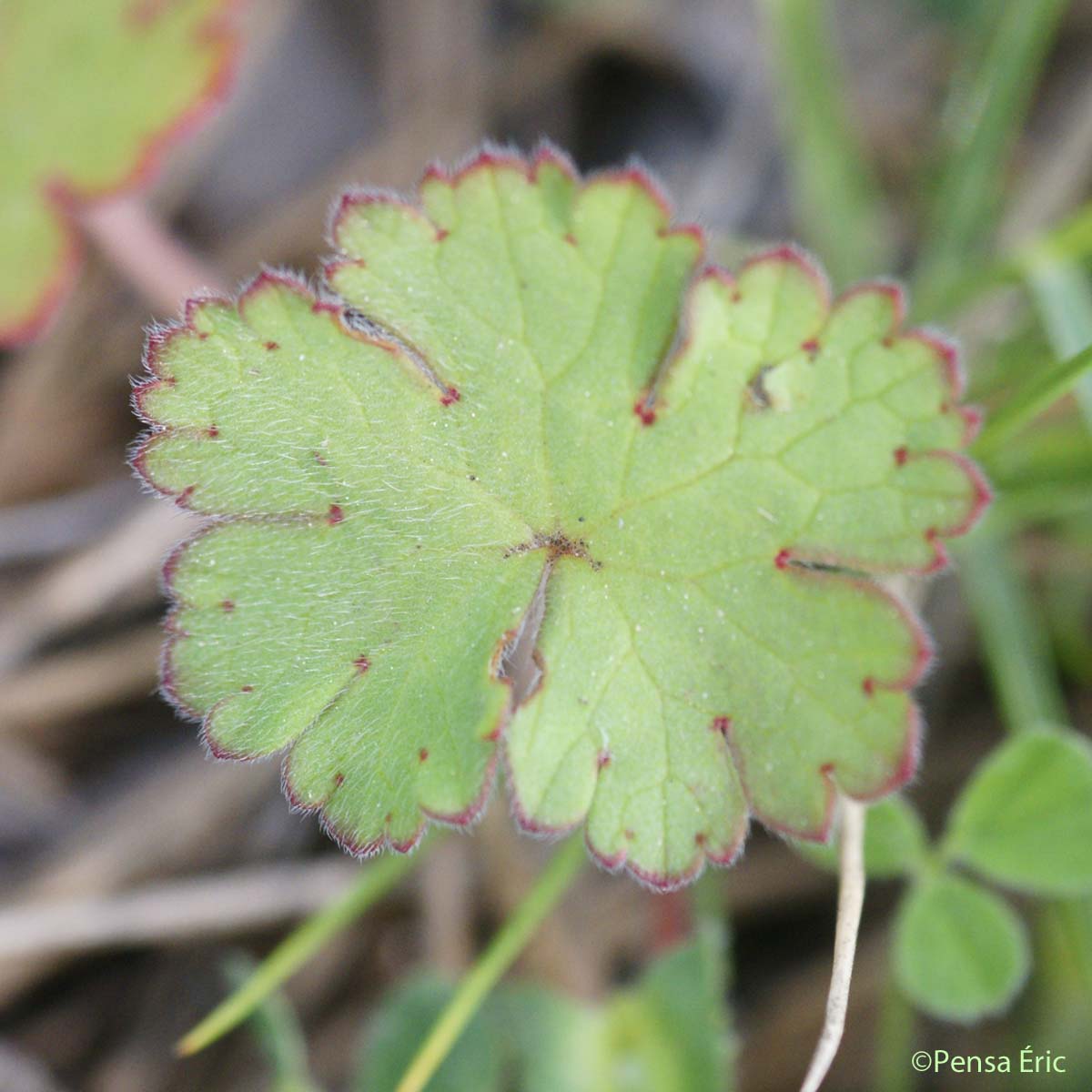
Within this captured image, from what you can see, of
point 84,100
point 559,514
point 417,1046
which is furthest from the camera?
point 84,100

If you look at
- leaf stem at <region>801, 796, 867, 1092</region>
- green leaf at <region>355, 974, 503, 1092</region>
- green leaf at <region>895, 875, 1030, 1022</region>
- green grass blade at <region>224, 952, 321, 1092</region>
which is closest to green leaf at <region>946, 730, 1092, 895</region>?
green leaf at <region>895, 875, 1030, 1022</region>

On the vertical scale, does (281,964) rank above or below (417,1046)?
above

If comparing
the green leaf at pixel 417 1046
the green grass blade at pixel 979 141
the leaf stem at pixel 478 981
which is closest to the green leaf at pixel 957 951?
the leaf stem at pixel 478 981

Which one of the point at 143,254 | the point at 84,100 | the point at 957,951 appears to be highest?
the point at 84,100

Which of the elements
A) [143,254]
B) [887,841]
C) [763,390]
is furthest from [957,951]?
[143,254]

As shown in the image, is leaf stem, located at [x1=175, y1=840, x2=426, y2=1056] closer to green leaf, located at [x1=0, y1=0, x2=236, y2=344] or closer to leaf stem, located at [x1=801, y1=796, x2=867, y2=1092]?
leaf stem, located at [x1=801, y1=796, x2=867, y2=1092]

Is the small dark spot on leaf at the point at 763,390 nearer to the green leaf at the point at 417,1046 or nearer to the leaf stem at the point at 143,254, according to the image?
the green leaf at the point at 417,1046

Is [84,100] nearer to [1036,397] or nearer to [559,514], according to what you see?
[559,514]
